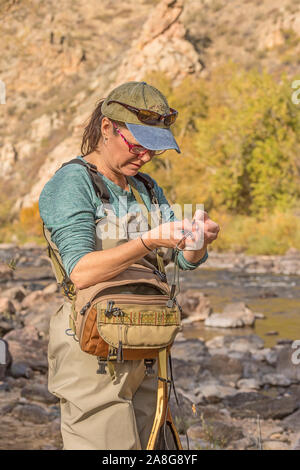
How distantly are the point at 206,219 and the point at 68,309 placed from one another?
525mm

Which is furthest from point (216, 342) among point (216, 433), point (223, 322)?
point (216, 433)

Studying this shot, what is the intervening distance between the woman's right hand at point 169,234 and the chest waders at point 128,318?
5 cm

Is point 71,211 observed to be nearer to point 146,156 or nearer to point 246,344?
point 146,156

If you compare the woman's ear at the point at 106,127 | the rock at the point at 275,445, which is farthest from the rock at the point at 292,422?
the woman's ear at the point at 106,127

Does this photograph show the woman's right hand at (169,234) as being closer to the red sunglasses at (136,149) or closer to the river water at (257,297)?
the red sunglasses at (136,149)

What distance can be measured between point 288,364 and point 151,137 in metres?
6.30

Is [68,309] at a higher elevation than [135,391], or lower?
higher

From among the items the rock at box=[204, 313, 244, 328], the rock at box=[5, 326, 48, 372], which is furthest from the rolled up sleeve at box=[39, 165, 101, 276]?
the rock at box=[204, 313, 244, 328]

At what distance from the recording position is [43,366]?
748 centimetres

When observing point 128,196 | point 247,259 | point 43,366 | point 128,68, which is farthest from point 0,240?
point 128,196

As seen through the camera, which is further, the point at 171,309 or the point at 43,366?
the point at 43,366

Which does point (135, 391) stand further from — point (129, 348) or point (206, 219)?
point (206, 219)
